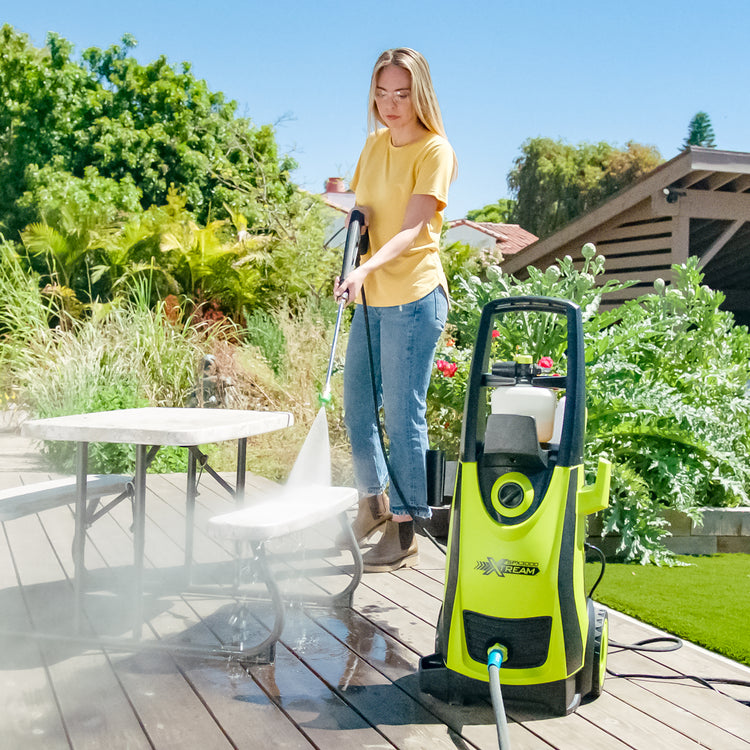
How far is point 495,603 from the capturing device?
1851 millimetres

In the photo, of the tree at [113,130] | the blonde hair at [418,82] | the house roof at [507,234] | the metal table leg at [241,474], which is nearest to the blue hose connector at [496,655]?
the metal table leg at [241,474]

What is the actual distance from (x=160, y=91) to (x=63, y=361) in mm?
20161

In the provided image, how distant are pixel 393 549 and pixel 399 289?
1.00 meters

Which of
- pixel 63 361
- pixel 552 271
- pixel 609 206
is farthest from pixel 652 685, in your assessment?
pixel 609 206

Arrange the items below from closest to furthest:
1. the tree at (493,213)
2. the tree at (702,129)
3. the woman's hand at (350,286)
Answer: the woman's hand at (350,286) < the tree at (702,129) < the tree at (493,213)

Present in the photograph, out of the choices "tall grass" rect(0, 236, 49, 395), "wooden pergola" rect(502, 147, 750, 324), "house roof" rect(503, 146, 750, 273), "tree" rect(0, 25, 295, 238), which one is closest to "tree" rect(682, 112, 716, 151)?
"tree" rect(0, 25, 295, 238)

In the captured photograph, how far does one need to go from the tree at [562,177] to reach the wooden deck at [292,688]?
36.5 metres

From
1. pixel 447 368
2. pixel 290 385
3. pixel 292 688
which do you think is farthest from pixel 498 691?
pixel 290 385

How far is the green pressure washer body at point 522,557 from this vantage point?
1832mm

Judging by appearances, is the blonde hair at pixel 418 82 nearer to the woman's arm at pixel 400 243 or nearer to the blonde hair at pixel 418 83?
the blonde hair at pixel 418 83

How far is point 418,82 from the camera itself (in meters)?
2.86

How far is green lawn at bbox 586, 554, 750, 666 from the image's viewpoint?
2643mm

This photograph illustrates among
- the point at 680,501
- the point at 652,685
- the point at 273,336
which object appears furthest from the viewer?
the point at 273,336

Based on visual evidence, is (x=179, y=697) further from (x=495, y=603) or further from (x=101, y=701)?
(x=495, y=603)
